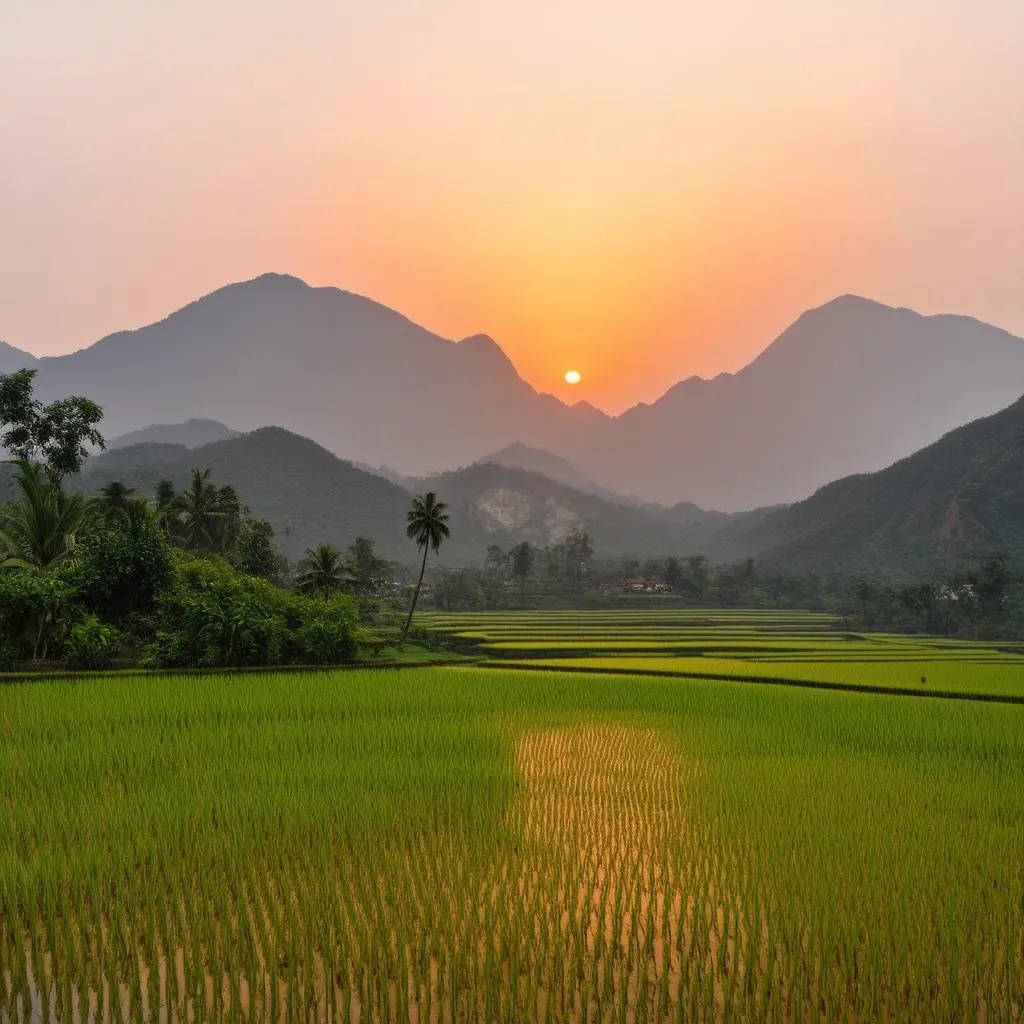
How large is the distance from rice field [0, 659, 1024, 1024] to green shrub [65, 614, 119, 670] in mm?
7331

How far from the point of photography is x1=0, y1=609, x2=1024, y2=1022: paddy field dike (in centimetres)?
512

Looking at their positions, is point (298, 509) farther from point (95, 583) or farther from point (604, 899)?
point (604, 899)

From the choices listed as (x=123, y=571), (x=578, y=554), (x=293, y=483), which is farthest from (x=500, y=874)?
(x=293, y=483)

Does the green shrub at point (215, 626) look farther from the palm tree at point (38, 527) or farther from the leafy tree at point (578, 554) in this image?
the leafy tree at point (578, 554)

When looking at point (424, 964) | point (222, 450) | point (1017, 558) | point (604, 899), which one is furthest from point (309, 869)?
point (222, 450)

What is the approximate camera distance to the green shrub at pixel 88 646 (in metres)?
→ 20.7

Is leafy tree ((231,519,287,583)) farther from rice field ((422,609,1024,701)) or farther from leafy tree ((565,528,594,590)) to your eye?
leafy tree ((565,528,594,590))

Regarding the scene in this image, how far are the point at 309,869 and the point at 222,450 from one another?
143 m

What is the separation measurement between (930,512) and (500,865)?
10107cm

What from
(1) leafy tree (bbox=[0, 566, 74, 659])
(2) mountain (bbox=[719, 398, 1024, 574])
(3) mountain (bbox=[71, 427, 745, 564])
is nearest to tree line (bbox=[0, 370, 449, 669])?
(1) leafy tree (bbox=[0, 566, 74, 659])

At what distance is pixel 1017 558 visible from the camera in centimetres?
7419

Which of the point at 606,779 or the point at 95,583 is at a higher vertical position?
the point at 95,583

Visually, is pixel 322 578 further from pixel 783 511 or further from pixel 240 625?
pixel 783 511

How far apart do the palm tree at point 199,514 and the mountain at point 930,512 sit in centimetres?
7132
